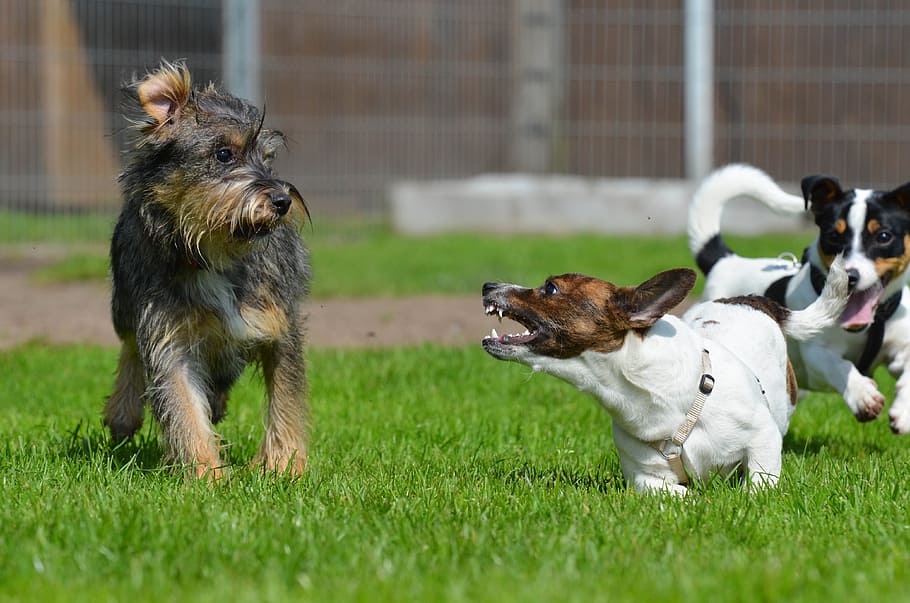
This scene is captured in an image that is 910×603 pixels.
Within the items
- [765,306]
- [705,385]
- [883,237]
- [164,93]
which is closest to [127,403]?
[164,93]

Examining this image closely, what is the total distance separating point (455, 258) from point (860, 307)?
23.4ft

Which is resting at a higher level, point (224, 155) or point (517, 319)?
point (224, 155)

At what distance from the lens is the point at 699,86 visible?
1505cm

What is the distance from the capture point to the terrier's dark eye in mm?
5105

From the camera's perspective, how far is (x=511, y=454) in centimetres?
565

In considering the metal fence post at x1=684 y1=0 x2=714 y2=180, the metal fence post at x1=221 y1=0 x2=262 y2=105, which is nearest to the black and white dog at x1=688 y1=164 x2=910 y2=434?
the metal fence post at x1=684 y1=0 x2=714 y2=180

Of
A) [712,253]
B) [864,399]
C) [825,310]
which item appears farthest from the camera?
[712,253]

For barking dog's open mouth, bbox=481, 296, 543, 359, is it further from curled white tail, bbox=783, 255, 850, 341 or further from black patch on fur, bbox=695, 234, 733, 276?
black patch on fur, bbox=695, 234, 733, 276

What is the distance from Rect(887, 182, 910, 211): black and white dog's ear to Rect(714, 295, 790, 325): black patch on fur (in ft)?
3.01

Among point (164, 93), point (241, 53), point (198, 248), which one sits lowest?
point (198, 248)

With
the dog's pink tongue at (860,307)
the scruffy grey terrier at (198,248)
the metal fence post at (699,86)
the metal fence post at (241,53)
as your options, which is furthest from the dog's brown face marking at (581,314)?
the metal fence post at (699,86)

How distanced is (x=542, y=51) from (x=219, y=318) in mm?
11123

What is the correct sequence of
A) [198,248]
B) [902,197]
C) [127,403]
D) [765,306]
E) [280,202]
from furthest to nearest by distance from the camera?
[902,197] → [127,403] → [765,306] → [198,248] → [280,202]

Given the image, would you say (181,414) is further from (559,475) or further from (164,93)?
(559,475)
